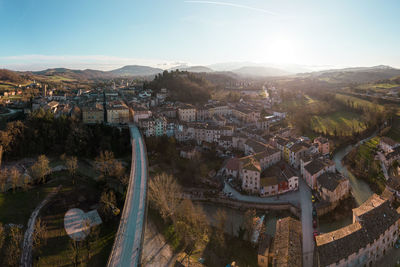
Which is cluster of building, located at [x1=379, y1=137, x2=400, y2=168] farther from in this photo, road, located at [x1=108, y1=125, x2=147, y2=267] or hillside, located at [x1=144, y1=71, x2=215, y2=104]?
hillside, located at [x1=144, y1=71, x2=215, y2=104]

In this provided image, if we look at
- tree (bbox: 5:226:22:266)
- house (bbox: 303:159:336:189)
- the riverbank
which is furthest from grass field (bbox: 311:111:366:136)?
tree (bbox: 5:226:22:266)

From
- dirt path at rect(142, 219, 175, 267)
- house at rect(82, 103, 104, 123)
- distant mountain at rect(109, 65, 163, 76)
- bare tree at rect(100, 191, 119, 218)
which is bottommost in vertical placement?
dirt path at rect(142, 219, 175, 267)

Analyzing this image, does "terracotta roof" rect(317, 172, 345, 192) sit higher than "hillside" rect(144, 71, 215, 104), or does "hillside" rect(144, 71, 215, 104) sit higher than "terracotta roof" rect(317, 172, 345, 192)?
"hillside" rect(144, 71, 215, 104)

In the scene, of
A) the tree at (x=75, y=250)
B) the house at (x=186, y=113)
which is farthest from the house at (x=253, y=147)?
the tree at (x=75, y=250)

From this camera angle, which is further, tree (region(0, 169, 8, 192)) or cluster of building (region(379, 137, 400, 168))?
cluster of building (region(379, 137, 400, 168))

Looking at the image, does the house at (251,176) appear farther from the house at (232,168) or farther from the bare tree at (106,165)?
the bare tree at (106,165)

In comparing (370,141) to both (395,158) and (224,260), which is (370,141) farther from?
(224,260)

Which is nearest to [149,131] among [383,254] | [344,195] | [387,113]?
[344,195]
